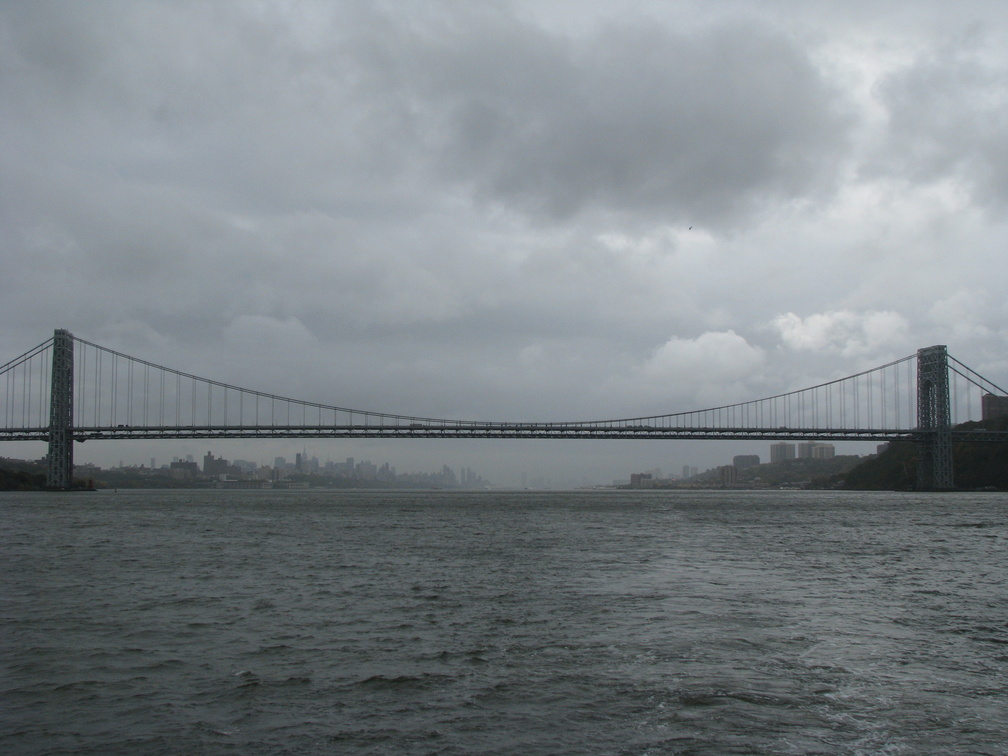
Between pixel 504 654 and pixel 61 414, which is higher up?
pixel 61 414

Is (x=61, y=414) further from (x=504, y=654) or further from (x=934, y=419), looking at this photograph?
(x=934, y=419)

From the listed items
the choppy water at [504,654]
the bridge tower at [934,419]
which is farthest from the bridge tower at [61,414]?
the bridge tower at [934,419]

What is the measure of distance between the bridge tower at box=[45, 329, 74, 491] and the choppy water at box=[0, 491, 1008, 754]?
226 ft

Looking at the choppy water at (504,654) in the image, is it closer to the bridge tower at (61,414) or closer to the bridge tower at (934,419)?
the bridge tower at (61,414)

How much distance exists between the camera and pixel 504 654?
11148 mm

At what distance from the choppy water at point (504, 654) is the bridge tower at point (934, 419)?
74368 mm

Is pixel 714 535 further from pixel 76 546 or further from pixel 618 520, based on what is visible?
pixel 76 546

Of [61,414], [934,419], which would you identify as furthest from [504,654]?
[934,419]

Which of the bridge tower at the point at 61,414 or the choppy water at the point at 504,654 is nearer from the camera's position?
the choppy water at the point at 504,654

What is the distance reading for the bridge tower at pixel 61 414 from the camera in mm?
84062

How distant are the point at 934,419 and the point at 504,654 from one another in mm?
94194

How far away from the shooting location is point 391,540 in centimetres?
3088

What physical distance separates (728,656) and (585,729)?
12.0ft

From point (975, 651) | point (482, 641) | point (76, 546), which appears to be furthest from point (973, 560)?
point (76, 546)
